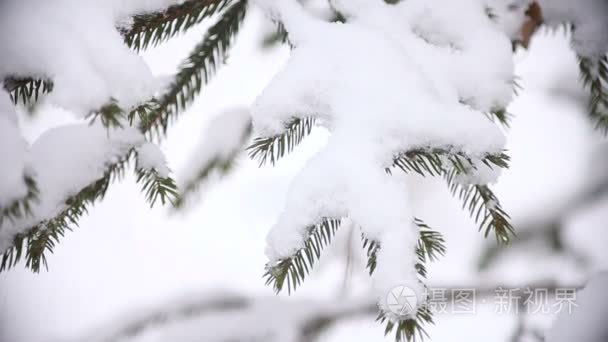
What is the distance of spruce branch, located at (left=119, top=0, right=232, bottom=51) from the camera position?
601 millimetres

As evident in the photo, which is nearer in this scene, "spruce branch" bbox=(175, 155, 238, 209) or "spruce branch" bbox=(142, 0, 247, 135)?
"spruce branch" bbox=(142, 0, 247, 135)

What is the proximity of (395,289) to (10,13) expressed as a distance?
0.65 meters

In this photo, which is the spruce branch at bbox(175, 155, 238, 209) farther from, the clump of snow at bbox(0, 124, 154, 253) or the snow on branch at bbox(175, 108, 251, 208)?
the clump of snow at bbox(0, 124, 154, 253)

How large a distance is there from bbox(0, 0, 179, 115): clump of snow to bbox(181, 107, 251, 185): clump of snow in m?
0.57

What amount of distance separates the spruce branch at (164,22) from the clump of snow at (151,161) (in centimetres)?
19

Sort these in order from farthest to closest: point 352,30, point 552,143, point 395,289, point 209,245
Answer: point 552,143
point 209,245
point 352,30
point 395,289

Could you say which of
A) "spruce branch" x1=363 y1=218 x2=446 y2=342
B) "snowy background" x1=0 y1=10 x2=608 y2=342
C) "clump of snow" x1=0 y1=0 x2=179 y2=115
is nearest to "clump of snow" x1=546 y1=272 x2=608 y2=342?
"snowy background" x1=0 y1=10 x2=608 y2=342

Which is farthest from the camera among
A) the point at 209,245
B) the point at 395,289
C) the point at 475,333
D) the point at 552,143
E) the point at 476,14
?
the point at 552,143

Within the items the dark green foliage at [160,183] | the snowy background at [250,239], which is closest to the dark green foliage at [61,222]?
the dark green foliage at [160,183]

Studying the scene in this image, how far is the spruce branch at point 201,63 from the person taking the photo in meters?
0.72

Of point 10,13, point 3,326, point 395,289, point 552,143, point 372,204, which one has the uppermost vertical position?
point 552,143

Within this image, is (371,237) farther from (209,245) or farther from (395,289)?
(209,245)

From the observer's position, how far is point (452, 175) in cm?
64

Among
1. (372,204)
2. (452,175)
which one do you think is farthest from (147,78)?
(452,175)
